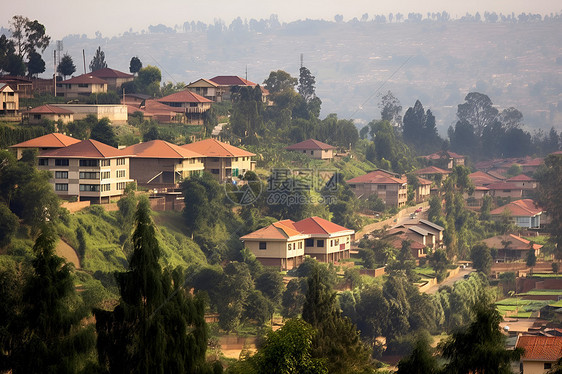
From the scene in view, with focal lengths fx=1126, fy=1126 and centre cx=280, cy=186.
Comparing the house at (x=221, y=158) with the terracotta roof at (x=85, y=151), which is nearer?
the terracotta roof at (x=85, y=151)

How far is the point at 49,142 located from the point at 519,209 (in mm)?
42104

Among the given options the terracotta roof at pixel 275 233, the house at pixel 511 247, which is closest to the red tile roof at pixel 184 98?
the terracotta roof at pixel 275 233

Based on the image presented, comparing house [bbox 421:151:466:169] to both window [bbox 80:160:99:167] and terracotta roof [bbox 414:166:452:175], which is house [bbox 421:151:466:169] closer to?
terracotta roof [bbox 414:166:452:175]

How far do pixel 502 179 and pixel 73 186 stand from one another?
5956 centimetres

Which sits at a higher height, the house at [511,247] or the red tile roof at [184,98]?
the red tile roof at [184,98]

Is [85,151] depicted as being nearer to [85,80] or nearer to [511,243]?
[85,80]

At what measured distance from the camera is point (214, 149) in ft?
218

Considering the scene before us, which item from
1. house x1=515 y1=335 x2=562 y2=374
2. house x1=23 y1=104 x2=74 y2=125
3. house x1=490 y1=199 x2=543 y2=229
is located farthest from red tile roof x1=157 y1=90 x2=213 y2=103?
house x1=515 y1=335 x2=562 y2=374

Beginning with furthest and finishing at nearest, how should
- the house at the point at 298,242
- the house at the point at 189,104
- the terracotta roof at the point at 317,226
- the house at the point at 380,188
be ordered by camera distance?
1. the house at the point at 380,188
2. the house at the point at 189,104
3. the terracotta roof at the point at 317,226
4. the house at the point at 298,242

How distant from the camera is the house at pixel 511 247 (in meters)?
72.8

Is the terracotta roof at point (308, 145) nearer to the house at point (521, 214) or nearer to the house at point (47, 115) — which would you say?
the house at point (521, 214)

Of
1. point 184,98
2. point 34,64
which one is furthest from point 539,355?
point 34,64

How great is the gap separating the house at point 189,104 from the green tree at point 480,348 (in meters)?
55.4

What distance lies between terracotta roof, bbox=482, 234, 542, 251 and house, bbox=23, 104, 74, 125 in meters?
28.0
